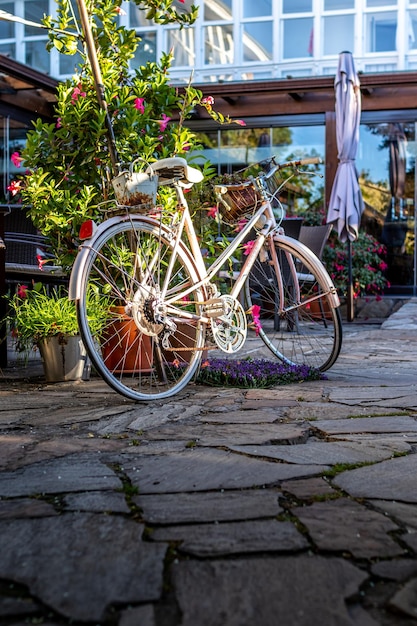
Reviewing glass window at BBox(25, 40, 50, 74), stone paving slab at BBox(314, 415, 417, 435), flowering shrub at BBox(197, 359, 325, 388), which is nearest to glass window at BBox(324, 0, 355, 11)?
glass window at BBox(25, 40, 50, 74)

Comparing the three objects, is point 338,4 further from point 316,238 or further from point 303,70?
point 316,238

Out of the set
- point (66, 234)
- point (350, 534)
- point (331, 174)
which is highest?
point (331, 174)

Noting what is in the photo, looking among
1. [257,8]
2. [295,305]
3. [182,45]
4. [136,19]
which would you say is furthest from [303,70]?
[295,305]

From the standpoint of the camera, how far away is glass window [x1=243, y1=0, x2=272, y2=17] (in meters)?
14.1

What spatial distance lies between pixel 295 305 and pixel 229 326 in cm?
66

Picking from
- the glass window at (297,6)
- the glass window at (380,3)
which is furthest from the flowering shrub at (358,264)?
the glass window at (297,6)

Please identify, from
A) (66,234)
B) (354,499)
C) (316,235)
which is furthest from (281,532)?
(316,235)

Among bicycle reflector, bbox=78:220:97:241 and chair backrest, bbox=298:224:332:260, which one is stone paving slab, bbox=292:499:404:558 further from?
chair backrest, bbox=298:224:332:260

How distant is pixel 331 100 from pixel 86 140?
9.55m

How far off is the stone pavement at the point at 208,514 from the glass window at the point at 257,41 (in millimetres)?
11652

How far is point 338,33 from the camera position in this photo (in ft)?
45.2

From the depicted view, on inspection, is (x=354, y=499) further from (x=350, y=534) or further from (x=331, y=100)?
(x=331, y=100)

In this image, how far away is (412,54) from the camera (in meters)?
13.5

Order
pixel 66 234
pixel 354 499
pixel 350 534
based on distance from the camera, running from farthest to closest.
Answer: pixel 66 234 → pixel 354 499 → pixel 350 534
